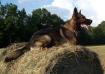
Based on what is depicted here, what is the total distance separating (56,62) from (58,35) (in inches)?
65.0

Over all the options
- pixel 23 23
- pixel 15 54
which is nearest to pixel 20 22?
pixel 23 23

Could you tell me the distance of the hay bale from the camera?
8.52m

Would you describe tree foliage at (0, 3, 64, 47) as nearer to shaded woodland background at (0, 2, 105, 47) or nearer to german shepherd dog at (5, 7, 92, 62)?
shaded woodland background at (0, 2, 105, 47)

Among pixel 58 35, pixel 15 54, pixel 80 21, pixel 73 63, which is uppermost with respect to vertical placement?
pixel 80 21

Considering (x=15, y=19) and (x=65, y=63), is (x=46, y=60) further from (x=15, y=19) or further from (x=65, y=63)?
(x=15, y=19)

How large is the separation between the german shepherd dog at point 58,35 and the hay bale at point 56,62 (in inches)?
13.3

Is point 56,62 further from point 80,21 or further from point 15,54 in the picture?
point 80,21

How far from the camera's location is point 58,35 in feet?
33.3

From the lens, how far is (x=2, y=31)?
53.8 meters

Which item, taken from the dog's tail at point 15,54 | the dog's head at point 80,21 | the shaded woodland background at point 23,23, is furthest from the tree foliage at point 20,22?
the dog's tail at point 15,54

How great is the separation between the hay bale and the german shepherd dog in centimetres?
34

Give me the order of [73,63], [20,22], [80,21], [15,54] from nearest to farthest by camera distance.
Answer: [73,63] → [15,54] → [80,21] → [20,22]

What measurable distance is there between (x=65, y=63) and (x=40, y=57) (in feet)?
1.88

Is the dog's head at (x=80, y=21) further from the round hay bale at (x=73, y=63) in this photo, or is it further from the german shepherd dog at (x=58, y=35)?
the round hay bale at (x=73, y=63)
